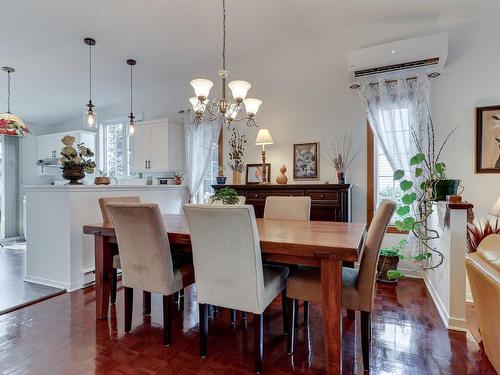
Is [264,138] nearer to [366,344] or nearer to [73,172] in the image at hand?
[73,172]

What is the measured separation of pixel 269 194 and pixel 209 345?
6.98ft

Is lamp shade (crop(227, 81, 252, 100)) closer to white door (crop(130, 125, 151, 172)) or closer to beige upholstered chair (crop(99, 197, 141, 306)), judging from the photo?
beige upholstered chair (crop(99, 197, 141, 306))

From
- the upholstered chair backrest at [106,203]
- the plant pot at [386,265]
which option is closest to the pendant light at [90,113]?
→ the upholstered chair backrest at [106,203]

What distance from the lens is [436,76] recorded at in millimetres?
3203

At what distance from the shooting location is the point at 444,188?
8.58ft

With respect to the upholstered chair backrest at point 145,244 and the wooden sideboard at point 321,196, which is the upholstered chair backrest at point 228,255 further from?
the wooden sideboard at point 321,196

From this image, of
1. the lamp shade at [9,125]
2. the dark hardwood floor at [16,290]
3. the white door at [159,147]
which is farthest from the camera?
the white door at [159,147]

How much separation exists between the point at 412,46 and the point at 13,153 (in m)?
7.54

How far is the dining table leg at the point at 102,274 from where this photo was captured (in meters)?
2.35

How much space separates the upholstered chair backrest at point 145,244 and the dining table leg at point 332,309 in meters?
1.05

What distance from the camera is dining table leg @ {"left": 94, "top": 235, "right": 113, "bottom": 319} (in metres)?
2.35

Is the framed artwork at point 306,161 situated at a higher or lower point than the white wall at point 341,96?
lower

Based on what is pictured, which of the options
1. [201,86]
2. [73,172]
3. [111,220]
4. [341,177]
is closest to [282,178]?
[341,177]

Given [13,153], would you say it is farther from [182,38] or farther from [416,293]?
[416,293]
